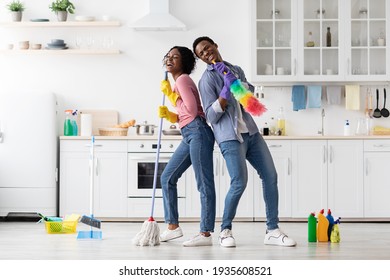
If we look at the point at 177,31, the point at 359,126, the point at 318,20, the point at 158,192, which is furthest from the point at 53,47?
the point at 359,126

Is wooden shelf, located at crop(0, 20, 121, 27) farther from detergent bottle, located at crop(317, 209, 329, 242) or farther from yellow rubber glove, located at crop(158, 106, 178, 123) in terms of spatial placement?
detergent bottle, located at crop(317, 209, 329, 242)

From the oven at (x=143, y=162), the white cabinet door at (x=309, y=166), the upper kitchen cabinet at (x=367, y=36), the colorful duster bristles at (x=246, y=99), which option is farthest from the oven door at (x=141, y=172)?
the colorful duster bristles at (x=246, y=99)

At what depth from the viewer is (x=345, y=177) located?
686cm

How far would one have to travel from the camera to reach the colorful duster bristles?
4.58 m

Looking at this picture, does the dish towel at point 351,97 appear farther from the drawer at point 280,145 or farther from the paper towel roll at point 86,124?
the paper towel roll at point 86,124

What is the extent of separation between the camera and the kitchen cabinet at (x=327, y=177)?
6844 mm

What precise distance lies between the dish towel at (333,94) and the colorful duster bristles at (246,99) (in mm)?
2845

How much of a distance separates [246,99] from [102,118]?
307 centimetres

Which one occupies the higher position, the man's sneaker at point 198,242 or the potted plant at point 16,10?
the potted plant at point 16,10

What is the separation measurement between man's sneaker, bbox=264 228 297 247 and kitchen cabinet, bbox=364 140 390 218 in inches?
84.7

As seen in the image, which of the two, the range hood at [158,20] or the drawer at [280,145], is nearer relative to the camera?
the drawer at [280,145]

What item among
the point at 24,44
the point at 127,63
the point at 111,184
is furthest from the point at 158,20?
the point at 111,184
